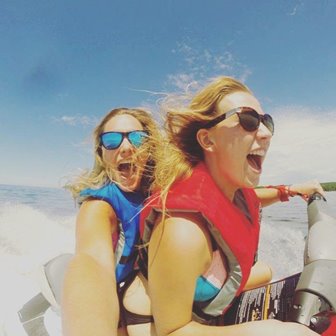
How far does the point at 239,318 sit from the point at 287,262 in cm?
399

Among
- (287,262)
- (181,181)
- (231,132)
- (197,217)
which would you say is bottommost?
(287,262)

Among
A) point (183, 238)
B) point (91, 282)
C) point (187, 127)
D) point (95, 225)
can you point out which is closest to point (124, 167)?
point (95, 225)

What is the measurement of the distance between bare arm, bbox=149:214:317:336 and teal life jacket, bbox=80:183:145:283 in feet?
2.18

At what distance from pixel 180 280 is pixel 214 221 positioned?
282 mm

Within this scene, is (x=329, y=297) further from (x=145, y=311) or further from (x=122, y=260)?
(x=122, y=260)

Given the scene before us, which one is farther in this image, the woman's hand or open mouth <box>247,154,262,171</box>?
the woman's hand

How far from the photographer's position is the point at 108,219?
1999 mm

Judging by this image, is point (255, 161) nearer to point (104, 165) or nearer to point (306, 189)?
point (104, 165)

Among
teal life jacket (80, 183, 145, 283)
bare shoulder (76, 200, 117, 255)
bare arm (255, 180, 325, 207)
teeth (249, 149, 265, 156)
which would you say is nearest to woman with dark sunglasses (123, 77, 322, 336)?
teeth (249, 149, 265, 156)

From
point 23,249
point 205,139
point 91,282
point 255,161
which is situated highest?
point 205,139

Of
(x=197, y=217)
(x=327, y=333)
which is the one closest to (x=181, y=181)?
(x=197, y=217)

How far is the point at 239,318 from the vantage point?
1.72 meters

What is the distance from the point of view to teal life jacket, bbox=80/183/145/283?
192cm

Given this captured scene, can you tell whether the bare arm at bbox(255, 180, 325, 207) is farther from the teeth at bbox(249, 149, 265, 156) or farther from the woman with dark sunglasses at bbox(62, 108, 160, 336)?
the teeth at bbox(249, 149, 265, 156)
